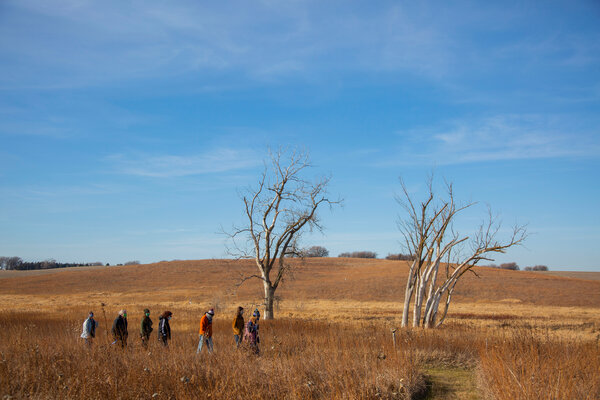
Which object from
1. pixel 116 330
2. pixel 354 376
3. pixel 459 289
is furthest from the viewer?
pixel 459 289

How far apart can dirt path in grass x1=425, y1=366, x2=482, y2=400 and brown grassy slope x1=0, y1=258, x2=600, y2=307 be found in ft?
103

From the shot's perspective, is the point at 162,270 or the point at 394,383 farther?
the point at 162,270

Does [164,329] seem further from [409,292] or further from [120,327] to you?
[409,292]

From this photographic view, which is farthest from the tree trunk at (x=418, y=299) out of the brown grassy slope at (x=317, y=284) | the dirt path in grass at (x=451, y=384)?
the brown grassy slope at (x=317, y=284)

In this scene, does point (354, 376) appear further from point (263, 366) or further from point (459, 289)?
point (459, 289)

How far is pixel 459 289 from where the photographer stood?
58.4 m

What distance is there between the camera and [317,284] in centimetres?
6462

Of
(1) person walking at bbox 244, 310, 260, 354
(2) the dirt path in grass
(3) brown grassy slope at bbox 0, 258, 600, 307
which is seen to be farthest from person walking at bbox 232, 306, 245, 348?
(3) brown grassy slope at bbox 0, 258, 600, 307

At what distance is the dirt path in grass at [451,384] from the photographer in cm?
920

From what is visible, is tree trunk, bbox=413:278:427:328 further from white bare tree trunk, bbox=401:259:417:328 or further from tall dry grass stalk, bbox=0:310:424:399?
tall dry grass stalk, bbox=0:310:424:399

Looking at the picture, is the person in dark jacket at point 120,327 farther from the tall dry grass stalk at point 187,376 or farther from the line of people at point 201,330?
the tall dry grass stalk at point 187,376

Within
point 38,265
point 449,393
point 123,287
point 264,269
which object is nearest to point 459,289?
point 264,269

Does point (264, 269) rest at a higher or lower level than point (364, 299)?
higher

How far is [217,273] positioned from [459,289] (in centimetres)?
4193
